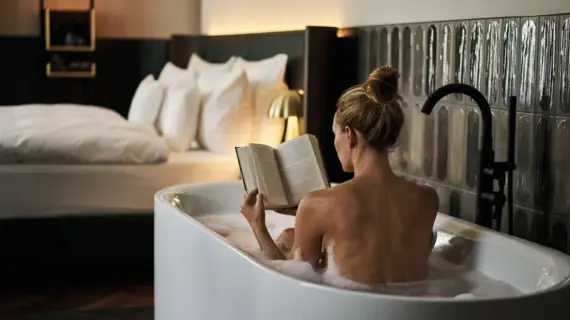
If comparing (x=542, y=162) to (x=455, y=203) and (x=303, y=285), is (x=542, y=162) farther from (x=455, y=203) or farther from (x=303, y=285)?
(x=303, y=285)

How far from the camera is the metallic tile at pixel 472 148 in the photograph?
2762 mm

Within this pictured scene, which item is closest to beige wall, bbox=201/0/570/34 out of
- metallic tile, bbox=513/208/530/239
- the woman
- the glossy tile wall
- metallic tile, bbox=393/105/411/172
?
the glossy tile wall

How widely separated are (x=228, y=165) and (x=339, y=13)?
2.99 feet

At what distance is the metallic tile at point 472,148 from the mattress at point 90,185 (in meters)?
1.52

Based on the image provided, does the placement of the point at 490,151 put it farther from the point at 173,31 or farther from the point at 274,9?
the point at 173,31

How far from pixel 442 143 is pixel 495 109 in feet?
1.21

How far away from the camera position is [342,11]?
153 inches

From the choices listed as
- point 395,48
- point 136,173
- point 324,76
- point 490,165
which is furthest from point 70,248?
point 490,165

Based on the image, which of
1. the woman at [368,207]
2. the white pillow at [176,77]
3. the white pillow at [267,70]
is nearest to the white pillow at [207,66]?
the white pillow at [176,77]

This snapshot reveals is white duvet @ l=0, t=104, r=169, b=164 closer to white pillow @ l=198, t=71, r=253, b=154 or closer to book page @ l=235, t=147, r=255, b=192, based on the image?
white pillow @ l=198, t=71, r=253, b=154

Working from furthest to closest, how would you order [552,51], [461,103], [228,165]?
[228,165] < [461,103] < [552,51]

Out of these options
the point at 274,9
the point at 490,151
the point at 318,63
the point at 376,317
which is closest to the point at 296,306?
the point at 376,317

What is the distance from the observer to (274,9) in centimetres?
477

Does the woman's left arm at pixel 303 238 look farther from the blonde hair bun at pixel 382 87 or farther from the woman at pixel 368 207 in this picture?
the blonde hair bun at pixel 382 87
